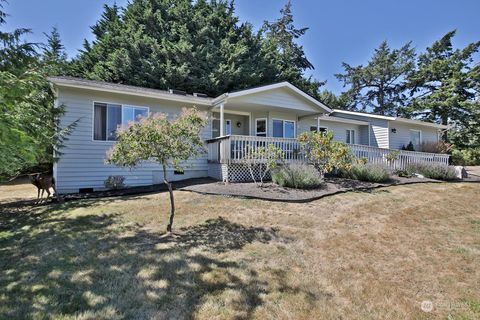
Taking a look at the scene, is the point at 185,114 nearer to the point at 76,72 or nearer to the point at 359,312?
the point at 359,312

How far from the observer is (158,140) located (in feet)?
18.0

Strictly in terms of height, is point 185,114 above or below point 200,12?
below

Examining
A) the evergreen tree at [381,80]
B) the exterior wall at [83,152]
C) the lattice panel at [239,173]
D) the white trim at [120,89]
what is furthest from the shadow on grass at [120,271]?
the evergreen tree at [381,80]

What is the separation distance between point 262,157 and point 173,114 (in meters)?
4.47

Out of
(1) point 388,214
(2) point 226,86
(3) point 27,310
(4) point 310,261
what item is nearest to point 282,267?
(4) point 310,261

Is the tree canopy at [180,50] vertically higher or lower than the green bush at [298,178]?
higher

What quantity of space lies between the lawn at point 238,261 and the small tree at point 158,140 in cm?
134

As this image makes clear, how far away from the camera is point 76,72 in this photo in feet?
81.3

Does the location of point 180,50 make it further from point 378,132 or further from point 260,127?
point 378,132

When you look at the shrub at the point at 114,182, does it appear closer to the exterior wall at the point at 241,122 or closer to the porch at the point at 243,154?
the porch at the point at 243,154

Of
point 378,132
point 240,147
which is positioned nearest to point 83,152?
point 240,147

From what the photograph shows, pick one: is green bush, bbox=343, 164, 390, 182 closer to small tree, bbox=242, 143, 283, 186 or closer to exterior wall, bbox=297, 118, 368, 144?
small tree, bbox=242, 143, 283, 186

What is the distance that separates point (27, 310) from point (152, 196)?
5.76 m

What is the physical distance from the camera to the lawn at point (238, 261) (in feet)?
11.1
